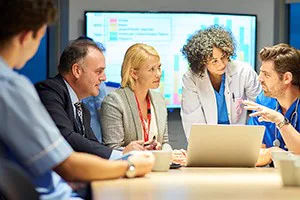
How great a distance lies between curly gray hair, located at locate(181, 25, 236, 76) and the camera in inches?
187

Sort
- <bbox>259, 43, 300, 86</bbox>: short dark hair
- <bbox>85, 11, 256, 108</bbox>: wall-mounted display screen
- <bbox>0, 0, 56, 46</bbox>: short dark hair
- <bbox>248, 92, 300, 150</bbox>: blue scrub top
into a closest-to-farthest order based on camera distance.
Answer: <bbox>0, 0, 56, 46</bbox>: short dark hair < <bbox>248, 92, 300, 150</bbox>: blue scrub top < <bbox>259, 43, 300, 86</bbox>: short dark hair < <bbox>85, 11, 256, 108</bbox>: wall-mounted display screen

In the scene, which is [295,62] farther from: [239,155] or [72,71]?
[72,71]

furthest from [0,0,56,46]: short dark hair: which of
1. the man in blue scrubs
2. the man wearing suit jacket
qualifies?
the man in blue scrubs

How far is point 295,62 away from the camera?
159 inches

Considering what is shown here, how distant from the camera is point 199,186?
8.05ft

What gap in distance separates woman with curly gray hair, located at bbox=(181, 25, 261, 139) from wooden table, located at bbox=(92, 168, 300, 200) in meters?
1.85

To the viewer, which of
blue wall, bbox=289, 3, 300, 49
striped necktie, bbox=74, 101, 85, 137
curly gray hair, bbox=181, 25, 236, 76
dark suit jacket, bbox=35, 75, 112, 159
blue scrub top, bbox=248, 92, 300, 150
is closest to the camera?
dark suit jacket, bbox=35, 75, 112, 159

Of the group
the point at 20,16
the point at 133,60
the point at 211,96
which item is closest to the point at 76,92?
the point at 133,60

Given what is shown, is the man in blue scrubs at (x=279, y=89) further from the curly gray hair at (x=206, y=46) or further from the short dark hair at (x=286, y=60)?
the curly gray hair at (x=206, y=46)

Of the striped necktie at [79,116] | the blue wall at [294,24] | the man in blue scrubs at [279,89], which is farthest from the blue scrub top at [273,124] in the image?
the blue wall at [294,24]

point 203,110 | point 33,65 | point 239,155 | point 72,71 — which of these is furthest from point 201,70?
point 33,65

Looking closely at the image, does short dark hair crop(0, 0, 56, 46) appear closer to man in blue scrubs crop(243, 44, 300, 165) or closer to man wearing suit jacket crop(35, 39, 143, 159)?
man wearing suit jacket crop(35, 39, 143, 159)

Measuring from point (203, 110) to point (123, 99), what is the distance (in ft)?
3.23

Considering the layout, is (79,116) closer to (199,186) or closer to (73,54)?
(73,54)
